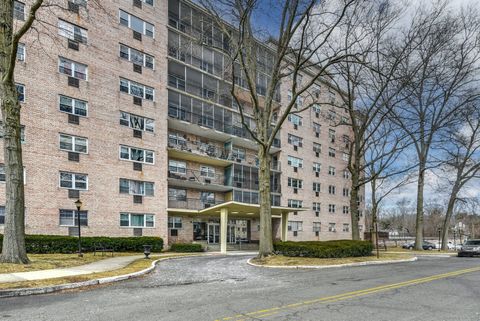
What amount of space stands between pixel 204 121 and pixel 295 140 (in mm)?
14939

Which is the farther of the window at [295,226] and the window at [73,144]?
the window at [295,226]

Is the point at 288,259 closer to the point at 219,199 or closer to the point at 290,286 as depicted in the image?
the point at 290,286

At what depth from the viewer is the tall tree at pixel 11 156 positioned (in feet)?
43.9

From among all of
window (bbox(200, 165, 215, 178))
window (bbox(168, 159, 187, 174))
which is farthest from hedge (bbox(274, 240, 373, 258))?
window (bbox(200, 165, 215, 178))

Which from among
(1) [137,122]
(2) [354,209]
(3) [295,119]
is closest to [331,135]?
(3) [295,119]

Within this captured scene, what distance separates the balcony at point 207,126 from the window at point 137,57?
3643 millimetres

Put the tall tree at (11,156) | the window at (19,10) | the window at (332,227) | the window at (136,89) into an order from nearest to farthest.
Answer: the tall tree at (11,156), the window at (19,10), the window at (136,89), the window at (332,227)

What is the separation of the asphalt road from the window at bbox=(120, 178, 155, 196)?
675 inches

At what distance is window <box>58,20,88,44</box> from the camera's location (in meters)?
25.9

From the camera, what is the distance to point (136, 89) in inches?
1162

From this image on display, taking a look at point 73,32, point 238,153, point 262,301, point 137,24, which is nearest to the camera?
point 262,301

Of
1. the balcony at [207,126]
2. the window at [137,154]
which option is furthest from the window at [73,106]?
the balcony at [207,126]

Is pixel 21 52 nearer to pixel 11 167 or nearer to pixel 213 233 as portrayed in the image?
pixel 11 167

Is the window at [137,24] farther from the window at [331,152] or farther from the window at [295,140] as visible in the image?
the window at [331,152]
